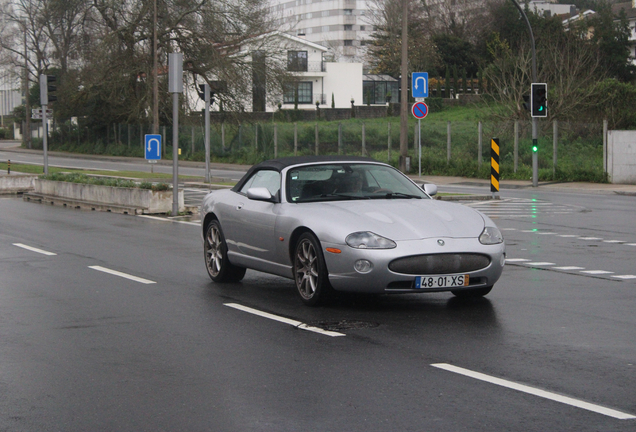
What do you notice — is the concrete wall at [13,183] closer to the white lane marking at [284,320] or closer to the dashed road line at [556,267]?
the dashed road line at [556,267]

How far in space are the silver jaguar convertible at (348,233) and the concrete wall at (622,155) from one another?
23909 mm

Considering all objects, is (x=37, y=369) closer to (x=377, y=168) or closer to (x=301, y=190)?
(x=301, y=190)

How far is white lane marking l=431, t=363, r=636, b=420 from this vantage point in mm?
5539

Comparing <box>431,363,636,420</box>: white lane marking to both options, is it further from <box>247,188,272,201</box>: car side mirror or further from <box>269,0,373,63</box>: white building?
<box>269,0,373,63</box>: white building

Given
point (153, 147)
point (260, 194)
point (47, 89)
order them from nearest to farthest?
point (260, 194) → point (153, 147) → point (47, 89)

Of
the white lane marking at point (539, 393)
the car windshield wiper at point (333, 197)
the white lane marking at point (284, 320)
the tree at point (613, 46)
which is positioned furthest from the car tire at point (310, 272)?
the tree at point (613, 46)

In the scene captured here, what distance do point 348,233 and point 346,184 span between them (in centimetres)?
143

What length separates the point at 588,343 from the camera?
759 cm

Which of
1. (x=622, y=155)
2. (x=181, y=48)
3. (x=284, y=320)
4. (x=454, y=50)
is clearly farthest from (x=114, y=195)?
(x=454, y=50)

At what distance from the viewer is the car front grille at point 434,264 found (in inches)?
345

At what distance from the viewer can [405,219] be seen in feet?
30.1

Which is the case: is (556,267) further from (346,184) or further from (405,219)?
(405,219)

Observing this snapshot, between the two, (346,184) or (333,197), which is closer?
(333,197)

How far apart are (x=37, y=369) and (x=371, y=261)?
317 centimetres
